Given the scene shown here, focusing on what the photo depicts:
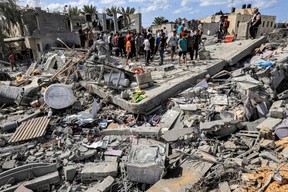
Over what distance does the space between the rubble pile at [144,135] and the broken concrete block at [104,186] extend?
2 cm

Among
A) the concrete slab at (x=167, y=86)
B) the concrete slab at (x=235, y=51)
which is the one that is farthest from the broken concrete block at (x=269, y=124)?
the concrete slab at (x=235, y=51)

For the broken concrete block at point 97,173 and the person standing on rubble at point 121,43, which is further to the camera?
the person standing on rubble at point 121,43

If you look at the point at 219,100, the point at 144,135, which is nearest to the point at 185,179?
the point at 144,135

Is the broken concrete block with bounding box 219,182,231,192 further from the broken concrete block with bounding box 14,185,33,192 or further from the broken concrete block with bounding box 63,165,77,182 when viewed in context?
the broken concrete block with bounding box 14,185,33,192

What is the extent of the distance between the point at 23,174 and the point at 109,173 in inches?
75.1

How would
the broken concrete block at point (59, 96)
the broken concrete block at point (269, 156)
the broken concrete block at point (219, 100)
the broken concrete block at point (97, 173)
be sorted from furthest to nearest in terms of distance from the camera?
the broken concrete block at point (59, 96), the broken concrete block at point (219, 100), the broken concrete block at point (97, 173), the broken concrete block at point (269, 156)

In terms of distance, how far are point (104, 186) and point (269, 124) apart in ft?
14.0

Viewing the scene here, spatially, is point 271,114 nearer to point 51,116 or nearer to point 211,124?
point 211,124

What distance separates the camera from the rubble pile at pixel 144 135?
455cm

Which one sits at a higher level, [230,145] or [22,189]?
[230,145]

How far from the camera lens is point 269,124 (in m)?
5.68

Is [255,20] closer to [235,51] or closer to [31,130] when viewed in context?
[235,51]

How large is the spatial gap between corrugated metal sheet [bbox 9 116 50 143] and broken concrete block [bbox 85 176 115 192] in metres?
2.56

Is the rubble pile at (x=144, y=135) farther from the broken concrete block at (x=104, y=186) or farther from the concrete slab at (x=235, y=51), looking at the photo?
the concrete slab at (x=235, y=51)
